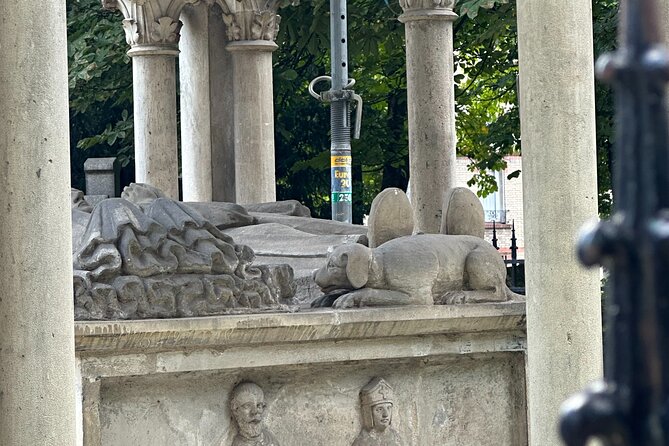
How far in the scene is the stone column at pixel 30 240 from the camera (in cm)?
578

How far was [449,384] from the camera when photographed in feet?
25.9

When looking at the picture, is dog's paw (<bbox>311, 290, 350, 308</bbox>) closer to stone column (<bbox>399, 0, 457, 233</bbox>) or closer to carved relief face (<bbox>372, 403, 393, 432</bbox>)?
carved relief face (<bbox>372, 403, 393, 432</bbox>)

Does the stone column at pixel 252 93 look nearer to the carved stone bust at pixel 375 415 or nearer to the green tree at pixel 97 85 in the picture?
the green tree at pixel 97 85

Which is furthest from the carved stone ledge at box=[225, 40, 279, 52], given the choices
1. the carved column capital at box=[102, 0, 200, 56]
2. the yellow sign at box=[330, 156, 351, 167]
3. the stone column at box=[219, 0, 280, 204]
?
the yellow sign at box=[330, 156, 351, 167]

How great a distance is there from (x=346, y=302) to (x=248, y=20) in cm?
544

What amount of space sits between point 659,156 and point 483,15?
51.4 feet

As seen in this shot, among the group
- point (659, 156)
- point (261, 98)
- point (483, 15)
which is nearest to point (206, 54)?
point (261, 98)

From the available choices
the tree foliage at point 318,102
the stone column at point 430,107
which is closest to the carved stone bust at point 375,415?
the stone column at point 430,107

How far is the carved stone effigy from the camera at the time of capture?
22.4 feet

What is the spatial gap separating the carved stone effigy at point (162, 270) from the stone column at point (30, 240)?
2.98ft

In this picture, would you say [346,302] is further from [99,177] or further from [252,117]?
[99,177]

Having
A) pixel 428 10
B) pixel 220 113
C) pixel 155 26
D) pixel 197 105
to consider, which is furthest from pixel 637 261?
pixel 220 113

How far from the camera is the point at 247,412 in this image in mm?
7156

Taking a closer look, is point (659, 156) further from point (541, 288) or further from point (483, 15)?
point (483, 15)
